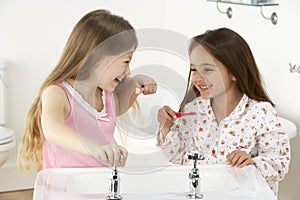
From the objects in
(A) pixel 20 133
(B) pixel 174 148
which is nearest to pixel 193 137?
(B) pixel 174 148

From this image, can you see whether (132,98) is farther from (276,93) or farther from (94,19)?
(276,93)

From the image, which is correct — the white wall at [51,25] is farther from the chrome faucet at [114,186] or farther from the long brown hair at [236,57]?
the chrome faucet at [114,186]

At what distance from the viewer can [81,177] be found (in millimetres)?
1081

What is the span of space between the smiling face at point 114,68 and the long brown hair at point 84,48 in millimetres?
11

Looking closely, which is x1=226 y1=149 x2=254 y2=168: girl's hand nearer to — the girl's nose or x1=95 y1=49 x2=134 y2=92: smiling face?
the girl's nose

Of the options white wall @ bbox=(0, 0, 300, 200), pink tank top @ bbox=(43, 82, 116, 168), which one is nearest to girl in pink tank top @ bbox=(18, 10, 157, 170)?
pink tank top @ bbox=(43, 82, 116, 168)

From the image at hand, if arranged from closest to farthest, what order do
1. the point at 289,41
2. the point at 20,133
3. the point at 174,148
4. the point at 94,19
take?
1. the point at 174,148
2. the point at 94,19
3. the point at 289,41
4. the point at 20,133


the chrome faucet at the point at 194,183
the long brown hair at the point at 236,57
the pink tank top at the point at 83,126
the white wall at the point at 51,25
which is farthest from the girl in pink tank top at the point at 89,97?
the white wall at the point at 51,25

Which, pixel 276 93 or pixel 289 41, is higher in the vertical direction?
pixel 289 41

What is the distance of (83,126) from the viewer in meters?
1.04

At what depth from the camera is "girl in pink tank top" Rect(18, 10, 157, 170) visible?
1.01m

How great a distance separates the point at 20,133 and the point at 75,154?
1.83 m

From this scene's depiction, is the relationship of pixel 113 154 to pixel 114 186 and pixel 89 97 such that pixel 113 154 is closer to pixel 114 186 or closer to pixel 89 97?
pixel 114 186

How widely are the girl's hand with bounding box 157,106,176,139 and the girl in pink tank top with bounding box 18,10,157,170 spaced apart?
0.13 feet
